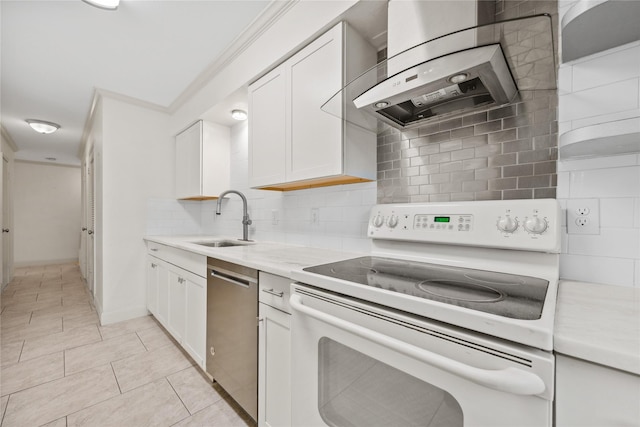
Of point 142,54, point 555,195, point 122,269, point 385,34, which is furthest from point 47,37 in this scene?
point 555,195

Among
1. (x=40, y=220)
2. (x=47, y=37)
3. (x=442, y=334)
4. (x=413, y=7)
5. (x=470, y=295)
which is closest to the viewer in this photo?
(x=442, y=334)

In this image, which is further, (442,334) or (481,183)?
(481,183)

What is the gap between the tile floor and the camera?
1472mm

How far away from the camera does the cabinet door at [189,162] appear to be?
278 cm

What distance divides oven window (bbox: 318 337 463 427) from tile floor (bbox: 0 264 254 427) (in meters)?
0.82

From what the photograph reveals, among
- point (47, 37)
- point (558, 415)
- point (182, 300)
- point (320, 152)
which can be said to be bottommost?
point (182, 300)

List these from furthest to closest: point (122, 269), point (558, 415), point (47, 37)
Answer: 1. point (122, 269)
2. point (47, 37)
3. point (558, 415)

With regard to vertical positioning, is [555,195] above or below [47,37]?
below

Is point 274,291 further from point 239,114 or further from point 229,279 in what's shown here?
point 239,114

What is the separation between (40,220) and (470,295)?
339 inches

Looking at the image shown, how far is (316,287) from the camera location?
3.21 feet

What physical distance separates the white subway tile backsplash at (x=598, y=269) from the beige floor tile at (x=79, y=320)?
3.72m

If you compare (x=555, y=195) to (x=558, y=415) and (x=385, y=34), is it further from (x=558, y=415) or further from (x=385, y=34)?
(x=385, y=34)

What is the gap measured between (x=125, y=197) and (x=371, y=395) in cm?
316
